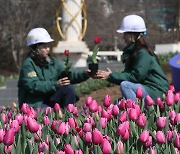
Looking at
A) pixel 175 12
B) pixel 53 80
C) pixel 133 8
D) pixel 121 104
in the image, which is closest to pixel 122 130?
pixel 121 104

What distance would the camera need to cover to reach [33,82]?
22.1 feet

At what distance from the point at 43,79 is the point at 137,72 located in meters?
1.17

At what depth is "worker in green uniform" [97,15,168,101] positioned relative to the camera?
6309 mm

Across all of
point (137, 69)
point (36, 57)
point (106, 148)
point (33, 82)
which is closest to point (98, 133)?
point (106, 148)

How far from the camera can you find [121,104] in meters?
4.66

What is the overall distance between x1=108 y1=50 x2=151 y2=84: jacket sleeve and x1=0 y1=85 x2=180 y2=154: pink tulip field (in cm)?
158

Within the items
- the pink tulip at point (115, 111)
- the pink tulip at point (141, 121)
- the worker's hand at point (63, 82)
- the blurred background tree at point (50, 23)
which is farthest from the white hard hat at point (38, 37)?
the blurred background tree at point (50, 23)

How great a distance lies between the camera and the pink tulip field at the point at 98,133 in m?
3.21

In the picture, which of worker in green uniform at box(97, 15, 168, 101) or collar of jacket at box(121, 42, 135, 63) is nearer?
worker in green uniform at box(97, 15, 168, 101)

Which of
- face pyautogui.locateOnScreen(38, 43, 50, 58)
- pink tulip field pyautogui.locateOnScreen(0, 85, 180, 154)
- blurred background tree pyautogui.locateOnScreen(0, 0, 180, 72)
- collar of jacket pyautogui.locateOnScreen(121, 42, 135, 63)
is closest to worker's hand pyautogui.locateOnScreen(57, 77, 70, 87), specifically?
face pyautogui.locateOnScreen(38, 43, 50, 58)

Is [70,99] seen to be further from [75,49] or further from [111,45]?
[111,45]

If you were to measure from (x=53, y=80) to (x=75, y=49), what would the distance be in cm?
1138

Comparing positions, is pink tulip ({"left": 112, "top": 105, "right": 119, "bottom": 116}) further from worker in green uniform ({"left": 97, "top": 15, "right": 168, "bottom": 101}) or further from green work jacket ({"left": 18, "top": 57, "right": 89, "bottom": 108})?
green work jacket ({"left": 18, "top": 57, "right": 89, "bottom": 108})

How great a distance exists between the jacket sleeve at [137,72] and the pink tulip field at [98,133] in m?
1.58
